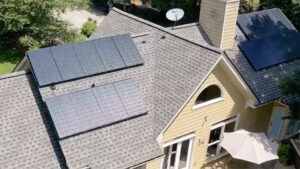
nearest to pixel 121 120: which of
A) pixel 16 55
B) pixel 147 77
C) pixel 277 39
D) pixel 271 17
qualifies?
pixel 147 77

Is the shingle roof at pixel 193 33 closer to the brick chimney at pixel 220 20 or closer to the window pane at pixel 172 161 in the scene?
the brick chimney at pixel 220 20

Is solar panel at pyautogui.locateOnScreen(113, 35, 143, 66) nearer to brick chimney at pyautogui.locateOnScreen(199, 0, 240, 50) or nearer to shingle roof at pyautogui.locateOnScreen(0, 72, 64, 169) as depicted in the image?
shingle roof at pyautogui.locateOnScreen(0, 72, 64, 169)

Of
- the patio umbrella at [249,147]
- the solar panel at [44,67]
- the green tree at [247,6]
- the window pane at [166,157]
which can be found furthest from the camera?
the green tree at [247,6]

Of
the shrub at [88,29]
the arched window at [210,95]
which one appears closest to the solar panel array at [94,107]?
the arched window at [210,95]

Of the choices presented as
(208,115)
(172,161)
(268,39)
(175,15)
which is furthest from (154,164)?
(268,39)

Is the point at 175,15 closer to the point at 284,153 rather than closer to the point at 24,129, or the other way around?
the point at 284,153

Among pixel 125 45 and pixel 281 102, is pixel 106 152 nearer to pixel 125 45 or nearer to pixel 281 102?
pixel 125 45
